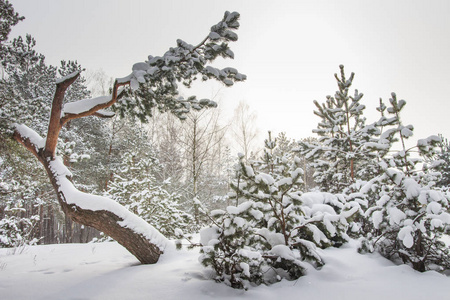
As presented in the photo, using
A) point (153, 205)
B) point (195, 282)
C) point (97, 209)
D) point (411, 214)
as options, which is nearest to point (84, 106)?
point (97, 209)

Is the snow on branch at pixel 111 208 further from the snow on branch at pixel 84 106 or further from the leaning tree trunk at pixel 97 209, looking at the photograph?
the snow on branch at pixel 84 106

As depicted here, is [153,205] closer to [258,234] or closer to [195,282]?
[195,282]

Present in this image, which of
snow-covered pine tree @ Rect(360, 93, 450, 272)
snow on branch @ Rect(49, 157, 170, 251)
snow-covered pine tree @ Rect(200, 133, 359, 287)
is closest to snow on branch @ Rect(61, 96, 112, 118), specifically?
snow on branch @ Rect(49, 157, 170, 251)

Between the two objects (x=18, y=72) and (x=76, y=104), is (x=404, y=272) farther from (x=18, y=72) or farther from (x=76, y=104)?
(x=18, y=72)

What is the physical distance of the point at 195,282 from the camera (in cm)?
240

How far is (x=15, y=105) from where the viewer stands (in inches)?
155

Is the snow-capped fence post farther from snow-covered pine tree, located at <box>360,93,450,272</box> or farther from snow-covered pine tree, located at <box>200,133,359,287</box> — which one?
snow-covered pine tree, located at <box>360,93,450,272</box>

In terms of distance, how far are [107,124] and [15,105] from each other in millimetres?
13762

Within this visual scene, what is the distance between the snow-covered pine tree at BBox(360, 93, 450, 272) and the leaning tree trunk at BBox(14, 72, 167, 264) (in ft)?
9.76

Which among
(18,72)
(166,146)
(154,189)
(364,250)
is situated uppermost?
(18,72)

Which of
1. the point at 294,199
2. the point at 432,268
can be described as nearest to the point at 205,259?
the point at 294,199

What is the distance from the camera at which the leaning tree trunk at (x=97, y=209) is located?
3135mm

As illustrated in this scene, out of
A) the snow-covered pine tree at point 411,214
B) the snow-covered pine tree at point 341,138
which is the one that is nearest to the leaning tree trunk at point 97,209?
the snow-covered pine tree at point 411,214

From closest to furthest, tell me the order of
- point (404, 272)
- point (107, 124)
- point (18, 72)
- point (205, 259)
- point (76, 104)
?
point (205, 259)
point (404, 272)
point (76, 104)
point (18, 72)
point (107, 124)
